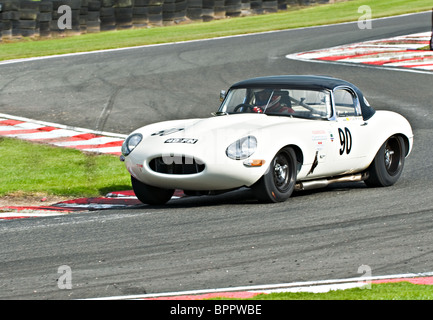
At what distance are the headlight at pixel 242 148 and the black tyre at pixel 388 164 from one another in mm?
2175

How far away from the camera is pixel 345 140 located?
377 inches

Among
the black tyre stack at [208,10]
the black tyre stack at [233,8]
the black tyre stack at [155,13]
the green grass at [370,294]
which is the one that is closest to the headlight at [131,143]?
the green grass at [370,294]

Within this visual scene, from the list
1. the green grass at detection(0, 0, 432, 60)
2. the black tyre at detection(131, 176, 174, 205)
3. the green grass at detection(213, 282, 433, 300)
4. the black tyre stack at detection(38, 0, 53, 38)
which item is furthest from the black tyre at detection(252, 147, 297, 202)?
the black tyre stack at detection(38, 0, 53, 38)

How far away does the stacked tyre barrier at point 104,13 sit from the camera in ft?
78.3

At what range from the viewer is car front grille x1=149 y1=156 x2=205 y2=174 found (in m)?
8.53

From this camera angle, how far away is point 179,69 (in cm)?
1944

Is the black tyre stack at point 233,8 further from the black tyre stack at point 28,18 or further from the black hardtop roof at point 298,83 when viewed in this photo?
the black hardtop roof at point 298,83


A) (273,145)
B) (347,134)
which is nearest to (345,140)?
(347,134)

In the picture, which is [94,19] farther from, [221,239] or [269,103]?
[221,239]

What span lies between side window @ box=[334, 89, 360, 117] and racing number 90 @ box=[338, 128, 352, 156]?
258mm

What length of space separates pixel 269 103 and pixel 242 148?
4.30 ft

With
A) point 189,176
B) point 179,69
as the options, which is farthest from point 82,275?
point 179,69

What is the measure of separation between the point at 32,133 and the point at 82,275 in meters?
8.40
